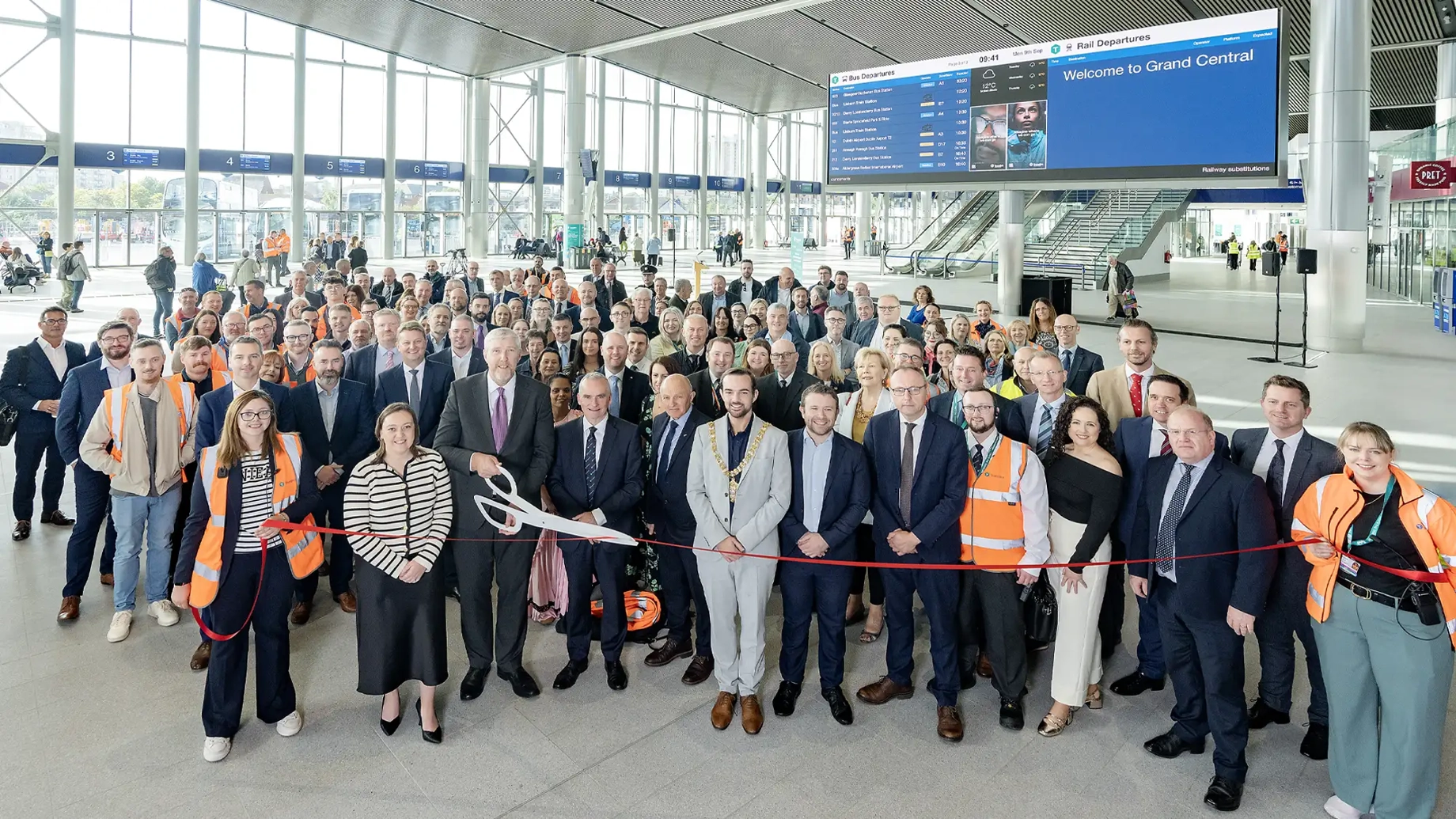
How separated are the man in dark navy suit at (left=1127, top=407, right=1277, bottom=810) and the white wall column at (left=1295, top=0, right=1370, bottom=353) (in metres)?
12.8

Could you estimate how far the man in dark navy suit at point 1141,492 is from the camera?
13.2 feet

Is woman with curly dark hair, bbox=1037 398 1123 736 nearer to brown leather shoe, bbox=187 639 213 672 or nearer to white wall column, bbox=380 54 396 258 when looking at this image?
brown leather shoe, bbox=187 639 213 672

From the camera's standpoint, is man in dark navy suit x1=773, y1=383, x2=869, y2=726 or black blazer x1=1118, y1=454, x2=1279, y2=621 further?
man in dark navy suit x1=773, y1=383, x2=869, y2=726

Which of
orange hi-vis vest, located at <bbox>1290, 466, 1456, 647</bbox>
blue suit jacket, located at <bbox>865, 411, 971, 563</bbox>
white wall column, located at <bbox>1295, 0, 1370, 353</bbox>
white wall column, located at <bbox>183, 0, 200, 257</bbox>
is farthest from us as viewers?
white wall column, located at <bbox>183, 0, 200, 257</bbox>

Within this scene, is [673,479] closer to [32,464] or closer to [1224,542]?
[1224,542]

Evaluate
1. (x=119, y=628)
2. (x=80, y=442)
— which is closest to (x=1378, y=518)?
(x=119, y=628)

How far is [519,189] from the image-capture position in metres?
39.2

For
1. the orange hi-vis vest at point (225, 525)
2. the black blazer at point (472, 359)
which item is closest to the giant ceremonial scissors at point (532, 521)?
the orange hi-vis vest at point (225, 525)

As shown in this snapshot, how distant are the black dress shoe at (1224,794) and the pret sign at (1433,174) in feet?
68.4

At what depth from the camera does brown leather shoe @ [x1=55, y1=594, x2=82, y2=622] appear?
5.02 metres

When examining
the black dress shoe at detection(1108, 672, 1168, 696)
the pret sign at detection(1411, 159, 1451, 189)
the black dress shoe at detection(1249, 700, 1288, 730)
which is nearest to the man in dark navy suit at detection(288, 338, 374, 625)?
the black dress shoe at detection(1108, 672, 1168, 696)

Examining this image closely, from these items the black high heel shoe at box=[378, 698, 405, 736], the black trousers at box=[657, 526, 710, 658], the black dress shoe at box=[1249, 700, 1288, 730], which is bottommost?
the black high heel shoe at box=[378, 698, 405, 736]

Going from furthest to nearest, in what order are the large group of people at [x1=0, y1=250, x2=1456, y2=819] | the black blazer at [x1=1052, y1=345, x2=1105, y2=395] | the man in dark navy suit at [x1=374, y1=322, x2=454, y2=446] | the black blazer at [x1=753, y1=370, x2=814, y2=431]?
the black blazer at [x1=1052, y1=345, x2=1105, y2=395], the black blazer at [x1=753, y1=370, x2=814, y2=431], the man in dark navy suit at [x1=374, y1=322, x2=454, y2=446], the large group of people at [x1=0, y1=250, x2=1456, y2=819]

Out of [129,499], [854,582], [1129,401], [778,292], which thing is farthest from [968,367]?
[778,292]
